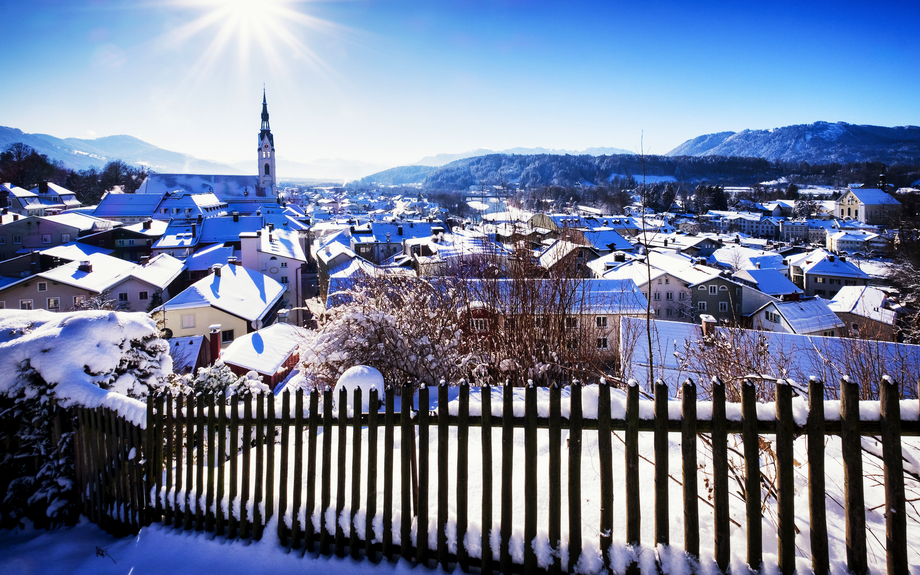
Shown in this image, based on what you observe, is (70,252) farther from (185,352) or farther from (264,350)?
(264,350)

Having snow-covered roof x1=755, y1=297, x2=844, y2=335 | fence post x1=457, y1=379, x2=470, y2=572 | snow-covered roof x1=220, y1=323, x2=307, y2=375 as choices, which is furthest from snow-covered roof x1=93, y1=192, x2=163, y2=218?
fence post x1=457, y1=379, x2=470, y2=572

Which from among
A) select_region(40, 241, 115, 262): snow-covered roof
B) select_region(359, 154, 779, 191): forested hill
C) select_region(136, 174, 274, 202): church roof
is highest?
select_region(359, 154, 779, 191): forested hill

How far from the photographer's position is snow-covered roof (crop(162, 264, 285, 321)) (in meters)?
22.6

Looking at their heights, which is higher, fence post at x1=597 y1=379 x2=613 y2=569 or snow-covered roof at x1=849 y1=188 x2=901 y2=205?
snow-covered roof at x1=849 y1=188 x2=901 y2=205

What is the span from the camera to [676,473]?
353cm

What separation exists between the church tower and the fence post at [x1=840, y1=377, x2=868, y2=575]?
101 m

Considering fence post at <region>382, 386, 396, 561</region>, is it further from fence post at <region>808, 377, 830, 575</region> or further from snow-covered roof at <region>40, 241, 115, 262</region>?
snow-covered roof at <region>40, 241, 115, 262</region>

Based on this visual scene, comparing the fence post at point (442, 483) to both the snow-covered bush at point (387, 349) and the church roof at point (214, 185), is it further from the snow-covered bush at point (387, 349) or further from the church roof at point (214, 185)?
the church roof at point (214, 185)

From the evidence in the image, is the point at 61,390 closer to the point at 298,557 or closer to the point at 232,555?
the point at 232,555

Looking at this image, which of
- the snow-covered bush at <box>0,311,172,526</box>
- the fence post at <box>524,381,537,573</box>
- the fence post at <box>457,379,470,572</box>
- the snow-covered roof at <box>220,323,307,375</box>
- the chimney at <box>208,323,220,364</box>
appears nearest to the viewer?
the fence post at <box>524,381,537,573</box>

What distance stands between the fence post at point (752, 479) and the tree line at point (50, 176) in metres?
103

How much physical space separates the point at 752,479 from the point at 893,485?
2.00ft

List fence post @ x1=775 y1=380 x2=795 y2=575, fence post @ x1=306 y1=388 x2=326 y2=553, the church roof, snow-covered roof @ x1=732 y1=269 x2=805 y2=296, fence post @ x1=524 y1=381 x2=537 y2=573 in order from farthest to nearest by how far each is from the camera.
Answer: the church roof < snow-covered roof @ x1=732 y1=269 x2=805 y2=296 < fence post @ x1=306 y1=388 x2=326 y2=553 < fence post @ x1=524 y1=381 x2=537 y2=573 < fence post @ x1=775 y1=380 x2=795 y2=575

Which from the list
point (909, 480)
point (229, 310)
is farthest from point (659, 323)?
point (229, 310)
